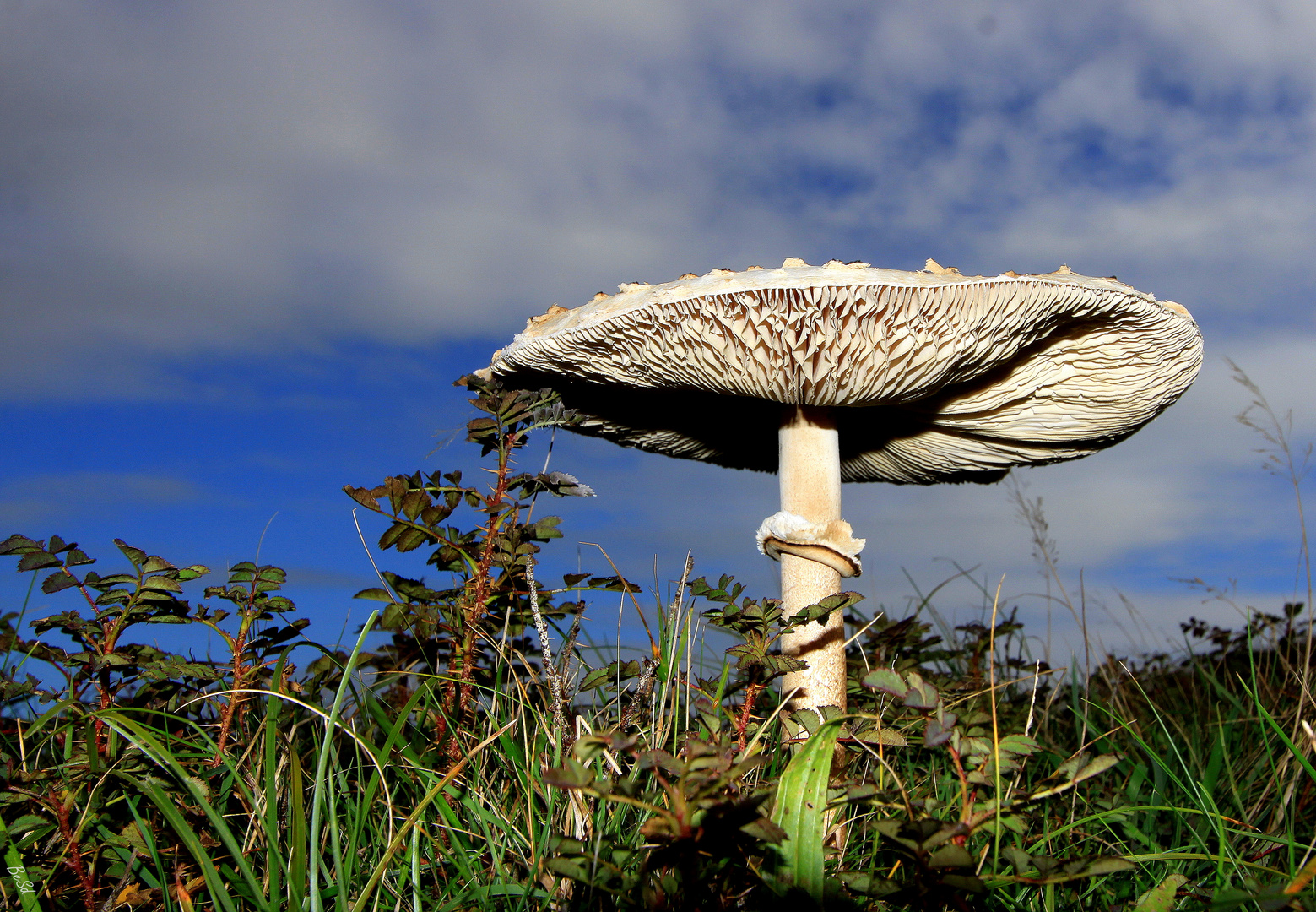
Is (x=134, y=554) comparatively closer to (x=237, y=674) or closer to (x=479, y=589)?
(x=237, y=674)

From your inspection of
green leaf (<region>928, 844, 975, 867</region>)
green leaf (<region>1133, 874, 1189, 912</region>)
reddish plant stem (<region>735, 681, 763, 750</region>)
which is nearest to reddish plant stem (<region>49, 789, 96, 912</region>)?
reddish plant stem (<region>735, 681, 763, 750</region>)

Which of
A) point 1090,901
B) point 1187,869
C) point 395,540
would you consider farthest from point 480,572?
point 1187,869

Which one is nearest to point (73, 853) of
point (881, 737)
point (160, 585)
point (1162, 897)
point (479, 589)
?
point (160, 585)

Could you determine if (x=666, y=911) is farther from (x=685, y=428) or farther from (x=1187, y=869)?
(x=685, y=428)

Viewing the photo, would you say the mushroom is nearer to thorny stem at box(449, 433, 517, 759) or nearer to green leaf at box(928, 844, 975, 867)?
thorny stem at box(449, 433, 517, 759)

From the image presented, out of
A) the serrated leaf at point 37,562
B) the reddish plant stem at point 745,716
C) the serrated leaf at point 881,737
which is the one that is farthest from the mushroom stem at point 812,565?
the serrated leaf at point 37,562

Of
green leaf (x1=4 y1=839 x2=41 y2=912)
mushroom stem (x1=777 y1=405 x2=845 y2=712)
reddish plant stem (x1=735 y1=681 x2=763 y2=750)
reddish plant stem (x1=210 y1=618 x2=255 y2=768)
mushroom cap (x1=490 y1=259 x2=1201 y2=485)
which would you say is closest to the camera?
green leaf (x1=4 y1=839 x2=41 y2=912)
